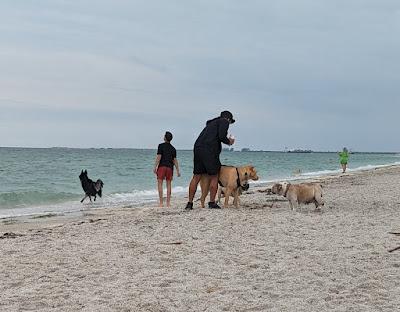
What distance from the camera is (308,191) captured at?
961cm

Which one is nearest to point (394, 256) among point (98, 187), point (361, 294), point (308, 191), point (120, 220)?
point (361, 294)

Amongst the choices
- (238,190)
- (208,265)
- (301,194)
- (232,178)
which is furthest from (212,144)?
(208,265)

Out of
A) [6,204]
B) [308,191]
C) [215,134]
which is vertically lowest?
[6,204]

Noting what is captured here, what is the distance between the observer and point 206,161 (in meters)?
9.45

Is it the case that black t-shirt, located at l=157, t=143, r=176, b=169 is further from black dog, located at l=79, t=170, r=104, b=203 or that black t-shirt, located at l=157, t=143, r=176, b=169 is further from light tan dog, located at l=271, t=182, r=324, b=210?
black dog, located at l=79, t=170, r=104, b=203

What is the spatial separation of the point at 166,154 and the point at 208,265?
18.4 ft

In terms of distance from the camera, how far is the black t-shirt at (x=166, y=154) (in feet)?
35.4

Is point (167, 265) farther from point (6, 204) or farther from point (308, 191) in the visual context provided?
point (6, 204)

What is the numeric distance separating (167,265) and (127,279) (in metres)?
0.59

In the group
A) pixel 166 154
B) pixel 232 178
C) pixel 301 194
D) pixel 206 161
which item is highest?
pixel 166 154

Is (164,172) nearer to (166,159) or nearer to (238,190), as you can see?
(166,159)

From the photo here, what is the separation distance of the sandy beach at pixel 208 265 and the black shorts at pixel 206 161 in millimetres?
1116

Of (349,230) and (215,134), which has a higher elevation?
(215,134)

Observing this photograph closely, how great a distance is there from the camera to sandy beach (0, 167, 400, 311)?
436 cm
